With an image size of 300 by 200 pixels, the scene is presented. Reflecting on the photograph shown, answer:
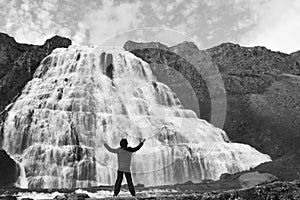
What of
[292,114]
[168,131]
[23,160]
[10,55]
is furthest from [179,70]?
[23,160]

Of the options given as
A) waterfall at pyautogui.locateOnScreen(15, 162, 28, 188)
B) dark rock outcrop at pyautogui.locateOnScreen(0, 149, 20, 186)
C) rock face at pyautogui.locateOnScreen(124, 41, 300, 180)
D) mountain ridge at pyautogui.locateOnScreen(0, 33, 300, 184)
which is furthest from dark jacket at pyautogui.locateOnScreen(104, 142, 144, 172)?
rock face at pyautogui.locateOnScreen(124, 41, 300, 180)

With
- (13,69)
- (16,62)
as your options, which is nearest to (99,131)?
(13,69)

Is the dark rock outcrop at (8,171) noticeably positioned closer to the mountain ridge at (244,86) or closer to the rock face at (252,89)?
the mountain ridge at (244,86)

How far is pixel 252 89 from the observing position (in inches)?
3984

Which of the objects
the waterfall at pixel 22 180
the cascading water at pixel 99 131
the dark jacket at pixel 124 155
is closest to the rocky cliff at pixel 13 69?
the waterfall at pixel 22 180

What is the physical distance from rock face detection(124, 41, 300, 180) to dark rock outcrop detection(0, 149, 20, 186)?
95.9ft

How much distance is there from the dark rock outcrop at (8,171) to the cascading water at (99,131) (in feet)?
4.90

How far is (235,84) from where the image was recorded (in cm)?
10262

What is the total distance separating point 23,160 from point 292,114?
209 ft

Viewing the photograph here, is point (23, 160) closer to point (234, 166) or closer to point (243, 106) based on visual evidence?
point (234, 166)

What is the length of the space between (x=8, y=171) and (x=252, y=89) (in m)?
74.1

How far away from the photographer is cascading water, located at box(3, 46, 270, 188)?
43.3 m

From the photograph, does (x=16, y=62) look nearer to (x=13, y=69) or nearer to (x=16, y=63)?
(x=16, y=63)

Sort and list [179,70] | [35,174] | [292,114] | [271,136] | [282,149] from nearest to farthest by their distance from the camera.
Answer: [35,174], [282,149], [271,136], [292,114], [179,70]
